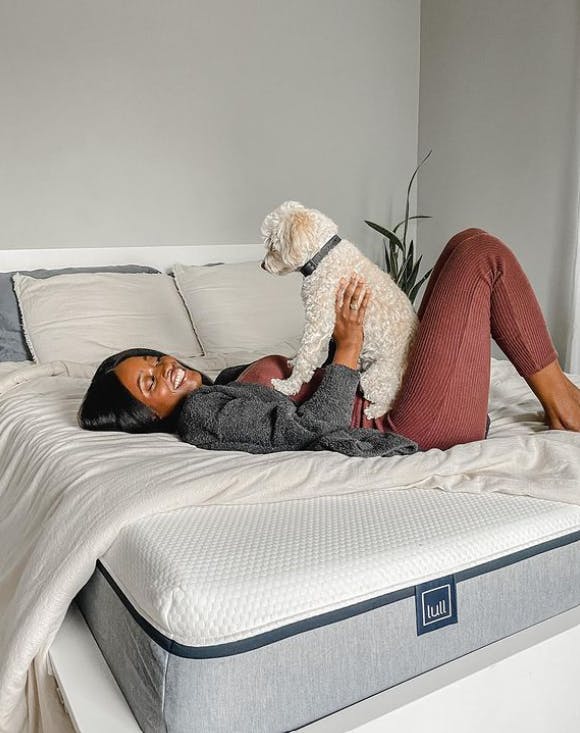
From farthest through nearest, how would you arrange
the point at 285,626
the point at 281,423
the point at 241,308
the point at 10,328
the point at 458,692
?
1. the point at 241,308
2. the point at 10,328
3. the point at 281,423
4. the point at 458,692
5. the point at 285,626

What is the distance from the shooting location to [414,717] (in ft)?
3.37

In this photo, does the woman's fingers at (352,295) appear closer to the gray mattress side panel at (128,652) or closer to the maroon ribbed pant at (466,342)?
the maroon ribbed pant at (466,342)

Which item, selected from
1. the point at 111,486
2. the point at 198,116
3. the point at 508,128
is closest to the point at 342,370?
the point at 111,486

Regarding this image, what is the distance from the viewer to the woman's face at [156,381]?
161 cm

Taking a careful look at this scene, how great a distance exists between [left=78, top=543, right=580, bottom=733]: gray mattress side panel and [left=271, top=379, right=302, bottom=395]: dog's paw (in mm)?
677

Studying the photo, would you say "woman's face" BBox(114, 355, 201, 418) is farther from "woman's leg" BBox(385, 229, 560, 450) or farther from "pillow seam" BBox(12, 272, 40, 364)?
"pillow seam" BBox(12, 272, 40, 364)

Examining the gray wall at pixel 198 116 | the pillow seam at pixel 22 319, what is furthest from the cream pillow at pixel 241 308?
the pillow seam at pixel 22 319

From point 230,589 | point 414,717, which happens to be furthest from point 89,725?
point 414,717

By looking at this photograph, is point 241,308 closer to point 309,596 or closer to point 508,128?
point 508,128

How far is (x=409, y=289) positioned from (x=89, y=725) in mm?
2897

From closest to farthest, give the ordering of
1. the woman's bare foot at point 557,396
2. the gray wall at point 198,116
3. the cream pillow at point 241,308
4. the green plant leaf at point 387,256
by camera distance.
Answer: the woman's bare foot at point 557,396
the cream pillow at point 241,308
the gray wall at point 198,116
the green plant leaf at point 387,256

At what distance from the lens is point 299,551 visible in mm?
1040

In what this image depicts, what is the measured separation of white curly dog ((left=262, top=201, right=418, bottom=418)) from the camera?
161cm

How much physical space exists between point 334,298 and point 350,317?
61 mm
